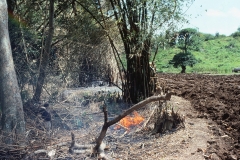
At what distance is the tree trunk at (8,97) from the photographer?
498 centimetres

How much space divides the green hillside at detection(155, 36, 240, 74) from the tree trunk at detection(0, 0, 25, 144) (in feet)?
66.1

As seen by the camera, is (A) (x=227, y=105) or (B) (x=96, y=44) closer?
(A) (x=227, y=105)

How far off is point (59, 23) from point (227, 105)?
15.7ft

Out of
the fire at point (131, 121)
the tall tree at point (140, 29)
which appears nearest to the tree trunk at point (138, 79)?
the tall tree at point (140, 29)

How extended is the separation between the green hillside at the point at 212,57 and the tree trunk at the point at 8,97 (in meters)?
20.2

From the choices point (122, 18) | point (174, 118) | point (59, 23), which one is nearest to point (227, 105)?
point (174, 118)

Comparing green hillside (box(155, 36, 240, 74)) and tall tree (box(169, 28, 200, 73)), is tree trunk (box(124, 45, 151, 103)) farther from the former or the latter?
green hillside (box(155, 36, 240, 74))

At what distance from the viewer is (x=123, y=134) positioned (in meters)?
5.88

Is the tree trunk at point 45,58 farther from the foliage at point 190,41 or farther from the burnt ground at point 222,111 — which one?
the foliage at point 190,41

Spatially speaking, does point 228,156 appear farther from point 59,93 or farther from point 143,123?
point 59,93

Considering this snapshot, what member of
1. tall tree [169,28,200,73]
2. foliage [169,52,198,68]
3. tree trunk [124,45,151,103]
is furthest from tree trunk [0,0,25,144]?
foliage [169,52,198,68]

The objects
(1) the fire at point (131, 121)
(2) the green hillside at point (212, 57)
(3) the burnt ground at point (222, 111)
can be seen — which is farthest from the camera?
(2) the green hillside at point (212, 57)

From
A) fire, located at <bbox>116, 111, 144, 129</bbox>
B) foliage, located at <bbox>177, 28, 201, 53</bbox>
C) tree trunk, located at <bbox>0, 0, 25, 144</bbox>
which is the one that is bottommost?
fire, located at <bbox>116, 111, 144, 129</bbox>

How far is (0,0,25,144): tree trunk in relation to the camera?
16.3 feet
